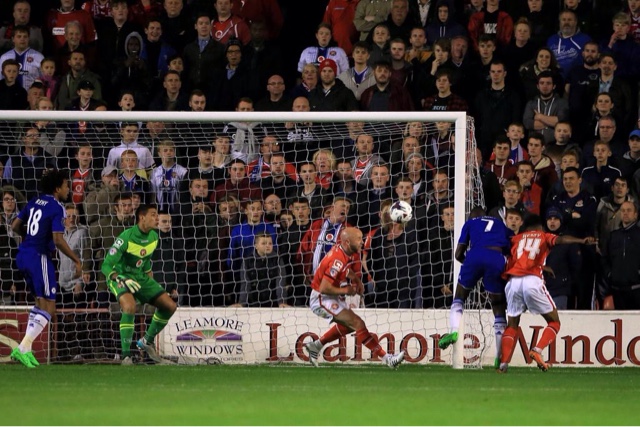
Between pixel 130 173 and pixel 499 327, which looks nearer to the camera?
pixel 499 327

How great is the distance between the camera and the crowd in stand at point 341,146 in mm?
15070

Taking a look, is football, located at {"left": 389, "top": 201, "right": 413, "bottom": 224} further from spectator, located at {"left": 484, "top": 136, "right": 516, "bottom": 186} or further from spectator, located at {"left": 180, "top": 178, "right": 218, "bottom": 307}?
spectator, located at {"left": 180, "top": 178, "right": 218, "bottom": 307}

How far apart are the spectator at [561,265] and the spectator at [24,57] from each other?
24.9 feet

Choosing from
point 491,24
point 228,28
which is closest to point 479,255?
→ point 491,24

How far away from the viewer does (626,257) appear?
14656 mm

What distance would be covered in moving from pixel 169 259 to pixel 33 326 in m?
2.76

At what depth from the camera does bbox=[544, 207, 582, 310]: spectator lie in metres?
14.9

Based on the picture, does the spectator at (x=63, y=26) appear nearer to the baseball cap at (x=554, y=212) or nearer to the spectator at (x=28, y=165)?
the spectator at (x=28, y=165)

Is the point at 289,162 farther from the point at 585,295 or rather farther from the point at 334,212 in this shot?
the point at 585,295

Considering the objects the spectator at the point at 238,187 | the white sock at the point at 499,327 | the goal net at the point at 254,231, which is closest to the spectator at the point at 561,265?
the goal net at the point at 254,231

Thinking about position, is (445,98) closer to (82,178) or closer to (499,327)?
(499,327)

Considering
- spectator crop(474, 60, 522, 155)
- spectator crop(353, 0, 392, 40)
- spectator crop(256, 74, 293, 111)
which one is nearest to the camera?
spectator crop(474, 60, 522, 155)

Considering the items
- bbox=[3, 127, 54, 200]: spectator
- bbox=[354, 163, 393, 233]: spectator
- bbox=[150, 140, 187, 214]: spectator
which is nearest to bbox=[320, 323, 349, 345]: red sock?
bbox=[354, 163, 393, 233]: spectator

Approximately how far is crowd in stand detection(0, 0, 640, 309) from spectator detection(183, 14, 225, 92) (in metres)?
0.02
